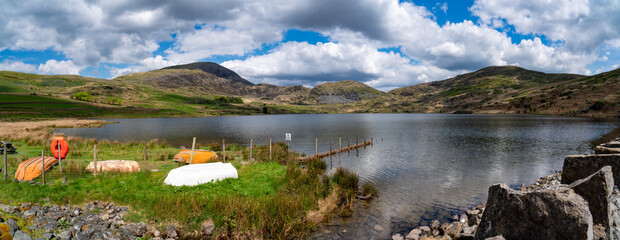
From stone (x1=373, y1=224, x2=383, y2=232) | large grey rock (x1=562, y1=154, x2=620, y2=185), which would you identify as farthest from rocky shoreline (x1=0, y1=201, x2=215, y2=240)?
large grey rock (x1=562, y1=154, x2=620, y2=185)

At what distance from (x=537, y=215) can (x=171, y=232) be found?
44.4 feet

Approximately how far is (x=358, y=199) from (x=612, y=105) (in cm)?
17485

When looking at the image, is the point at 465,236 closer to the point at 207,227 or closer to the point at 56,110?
the point at 207,227

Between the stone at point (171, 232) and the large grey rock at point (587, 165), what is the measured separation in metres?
16.1

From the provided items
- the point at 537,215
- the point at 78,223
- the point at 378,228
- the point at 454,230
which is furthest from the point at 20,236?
the point at 454,230

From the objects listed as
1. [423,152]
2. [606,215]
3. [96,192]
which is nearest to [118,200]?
[96,192]

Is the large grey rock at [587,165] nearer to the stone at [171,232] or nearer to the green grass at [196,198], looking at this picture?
the green grass at [196,198]

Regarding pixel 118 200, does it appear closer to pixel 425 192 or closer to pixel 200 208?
pixel 200 208

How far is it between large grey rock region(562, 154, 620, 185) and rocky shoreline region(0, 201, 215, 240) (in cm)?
1486

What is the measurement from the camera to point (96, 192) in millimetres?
15828

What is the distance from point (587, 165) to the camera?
33.4 ft

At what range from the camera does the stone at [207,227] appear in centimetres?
1315

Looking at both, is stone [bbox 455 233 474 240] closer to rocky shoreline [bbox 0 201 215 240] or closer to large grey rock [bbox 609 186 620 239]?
large grey rock [bbox 609 186 620 239]

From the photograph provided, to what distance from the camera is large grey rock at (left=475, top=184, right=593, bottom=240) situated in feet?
20.3
